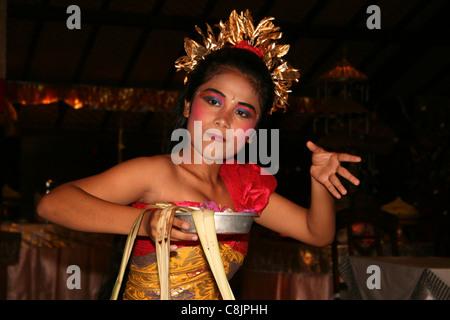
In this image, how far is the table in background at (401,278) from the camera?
113 inches

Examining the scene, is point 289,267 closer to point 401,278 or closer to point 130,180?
point 401,278

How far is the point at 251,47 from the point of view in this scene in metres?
1.91

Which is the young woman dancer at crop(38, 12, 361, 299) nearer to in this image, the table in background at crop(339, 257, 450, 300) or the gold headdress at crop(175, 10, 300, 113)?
the gold headdress at crop(175, 10, 300, 113)

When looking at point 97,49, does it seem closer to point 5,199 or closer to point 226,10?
point 226,10

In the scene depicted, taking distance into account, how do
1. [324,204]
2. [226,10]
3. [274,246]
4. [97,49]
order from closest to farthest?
[324,204] → [274,246] → [226,10] → [97,49]

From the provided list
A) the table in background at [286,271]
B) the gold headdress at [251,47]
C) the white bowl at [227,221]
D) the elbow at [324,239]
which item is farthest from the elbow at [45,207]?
the table in background at [286,271]

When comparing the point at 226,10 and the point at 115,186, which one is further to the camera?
the point at 226,10

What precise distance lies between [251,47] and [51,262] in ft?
13.5

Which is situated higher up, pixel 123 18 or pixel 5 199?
pixel 123 18
